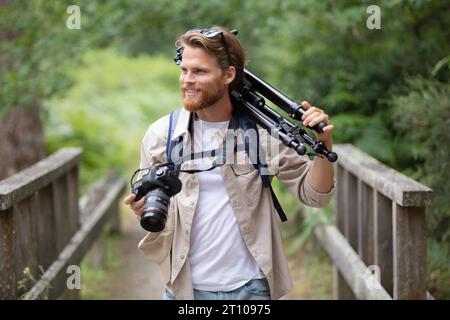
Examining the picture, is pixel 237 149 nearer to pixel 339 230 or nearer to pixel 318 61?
pixel 339 230

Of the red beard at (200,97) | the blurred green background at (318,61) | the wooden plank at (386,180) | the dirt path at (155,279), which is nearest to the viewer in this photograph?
the red beard at (200,97)

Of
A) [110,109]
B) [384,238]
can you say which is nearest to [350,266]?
[384,238]

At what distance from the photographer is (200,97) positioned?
9.71ft

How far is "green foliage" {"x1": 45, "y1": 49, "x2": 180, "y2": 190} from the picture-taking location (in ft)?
37.8

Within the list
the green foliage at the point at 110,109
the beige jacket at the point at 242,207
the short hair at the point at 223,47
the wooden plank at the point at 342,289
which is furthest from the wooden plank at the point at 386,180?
the green foliage at the point at 110,109

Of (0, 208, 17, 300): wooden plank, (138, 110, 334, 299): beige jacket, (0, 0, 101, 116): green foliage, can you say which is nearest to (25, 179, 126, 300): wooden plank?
(0, 208, 17, 300): wooden plank

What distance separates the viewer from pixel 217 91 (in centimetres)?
298

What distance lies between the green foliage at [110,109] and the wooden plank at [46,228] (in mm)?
1820

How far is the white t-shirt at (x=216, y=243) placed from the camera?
10.0 feet

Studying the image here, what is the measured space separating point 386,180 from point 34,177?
2283 mm

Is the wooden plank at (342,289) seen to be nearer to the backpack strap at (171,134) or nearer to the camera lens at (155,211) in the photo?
the backpack strap at (171,134)
